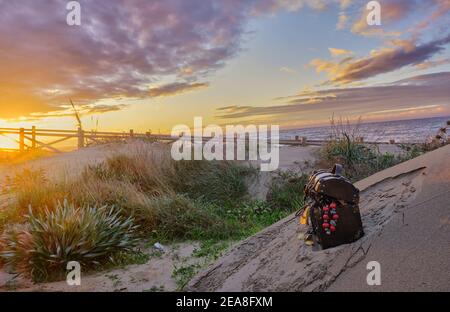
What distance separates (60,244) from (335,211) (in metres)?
4.27

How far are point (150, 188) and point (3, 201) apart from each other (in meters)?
3.90

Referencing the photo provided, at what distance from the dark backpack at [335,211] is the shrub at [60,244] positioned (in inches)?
150

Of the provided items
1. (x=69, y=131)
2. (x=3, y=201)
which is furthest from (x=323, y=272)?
(x=69, y=131)

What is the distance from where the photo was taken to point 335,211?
3.22 meters

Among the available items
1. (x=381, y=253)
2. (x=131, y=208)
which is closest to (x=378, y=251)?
(x=381, y=253)

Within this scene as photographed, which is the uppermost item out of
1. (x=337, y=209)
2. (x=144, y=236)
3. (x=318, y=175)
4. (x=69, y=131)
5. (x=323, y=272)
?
(x=69, y=131)

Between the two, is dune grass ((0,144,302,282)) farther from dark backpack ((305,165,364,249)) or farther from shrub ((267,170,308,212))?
dark backpack ((305,165,364,249))

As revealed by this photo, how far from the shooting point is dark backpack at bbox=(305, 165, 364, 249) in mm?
3205

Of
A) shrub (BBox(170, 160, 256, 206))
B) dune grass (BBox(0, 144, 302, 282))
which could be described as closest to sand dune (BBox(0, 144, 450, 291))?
dune grass (BBox(0, 144, 302, 282))

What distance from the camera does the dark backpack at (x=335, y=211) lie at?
321 centimetres

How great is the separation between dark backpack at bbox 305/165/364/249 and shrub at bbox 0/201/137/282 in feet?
12.5

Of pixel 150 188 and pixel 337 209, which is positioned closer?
pixel 337 209
